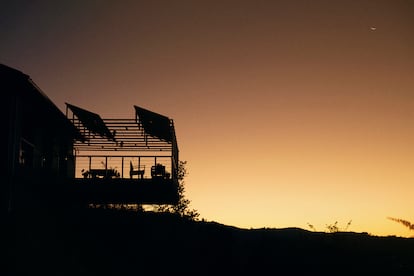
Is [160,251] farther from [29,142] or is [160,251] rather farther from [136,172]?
[29,142]

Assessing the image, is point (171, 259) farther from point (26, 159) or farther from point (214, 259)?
point (26, 159)

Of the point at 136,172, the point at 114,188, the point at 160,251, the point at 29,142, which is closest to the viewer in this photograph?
the point at 160,251

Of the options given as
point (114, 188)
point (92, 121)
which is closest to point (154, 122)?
point (92, 121)

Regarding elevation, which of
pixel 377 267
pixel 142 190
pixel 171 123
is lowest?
Answer: pixel 377 267

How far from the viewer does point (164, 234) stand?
2031 cm

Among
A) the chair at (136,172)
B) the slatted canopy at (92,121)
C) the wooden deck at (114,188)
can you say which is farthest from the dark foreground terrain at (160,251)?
the slatted canopy at (92,121)

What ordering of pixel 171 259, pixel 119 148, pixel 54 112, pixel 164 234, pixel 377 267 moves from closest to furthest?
pixel 171 259, pixel 377 267, pixel 164 234, pixel 54 112, pixel 119 148

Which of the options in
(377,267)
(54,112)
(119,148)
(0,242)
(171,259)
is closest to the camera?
(0,242)

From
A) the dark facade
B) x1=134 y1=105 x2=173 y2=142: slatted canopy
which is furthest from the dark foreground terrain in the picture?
x1=134 y1=105 x2=173 y2=142: slatted canopy

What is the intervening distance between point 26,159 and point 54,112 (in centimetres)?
298

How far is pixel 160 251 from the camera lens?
58.0 ft

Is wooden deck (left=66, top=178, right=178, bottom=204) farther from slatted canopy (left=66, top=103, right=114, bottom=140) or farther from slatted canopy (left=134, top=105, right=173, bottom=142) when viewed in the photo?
slatted canopy (left=66, top=103, right=114, bottom=140)

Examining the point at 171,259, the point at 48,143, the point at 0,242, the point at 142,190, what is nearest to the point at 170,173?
the point at 142,190

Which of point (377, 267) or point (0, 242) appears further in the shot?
point (377, 267)
